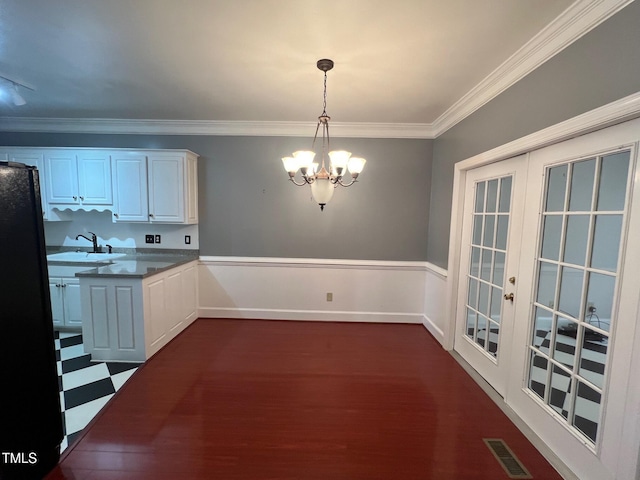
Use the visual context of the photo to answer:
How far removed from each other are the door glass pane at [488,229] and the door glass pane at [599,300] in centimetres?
94

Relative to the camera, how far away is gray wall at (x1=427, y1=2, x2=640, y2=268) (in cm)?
127

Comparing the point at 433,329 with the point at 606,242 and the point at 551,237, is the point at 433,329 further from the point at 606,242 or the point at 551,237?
the point at 606,242

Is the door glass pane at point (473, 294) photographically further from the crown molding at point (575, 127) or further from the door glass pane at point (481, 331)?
the crown molding at point (575, 127)

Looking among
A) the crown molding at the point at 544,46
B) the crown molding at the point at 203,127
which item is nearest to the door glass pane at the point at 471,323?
the crown molding at the point at 544,46

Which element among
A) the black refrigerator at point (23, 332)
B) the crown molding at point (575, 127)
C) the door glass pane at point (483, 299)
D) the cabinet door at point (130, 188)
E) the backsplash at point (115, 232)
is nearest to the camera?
the black refrigerator at point (23, 332)

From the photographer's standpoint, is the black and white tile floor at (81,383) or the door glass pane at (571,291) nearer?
the door glass pane at (571,291)

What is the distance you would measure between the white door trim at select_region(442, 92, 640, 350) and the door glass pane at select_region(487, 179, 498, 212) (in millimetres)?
191

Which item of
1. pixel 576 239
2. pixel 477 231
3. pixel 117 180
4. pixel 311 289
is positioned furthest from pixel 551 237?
pixel 117 180

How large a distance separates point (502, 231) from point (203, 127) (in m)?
3.57

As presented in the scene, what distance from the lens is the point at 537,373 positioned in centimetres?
194

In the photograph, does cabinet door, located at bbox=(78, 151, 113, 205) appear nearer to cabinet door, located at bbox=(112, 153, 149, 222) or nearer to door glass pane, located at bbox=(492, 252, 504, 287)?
cabinet door, located at bbox=(112, 153, 149, 222)

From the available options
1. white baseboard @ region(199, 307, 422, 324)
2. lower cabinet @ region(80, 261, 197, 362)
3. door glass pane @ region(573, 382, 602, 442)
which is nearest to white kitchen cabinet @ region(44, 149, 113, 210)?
lower cabinet @ region(80, 261, 197, 362)

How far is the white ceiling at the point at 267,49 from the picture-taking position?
4.99 feet

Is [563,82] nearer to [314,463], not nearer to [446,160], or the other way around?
[446,160]
